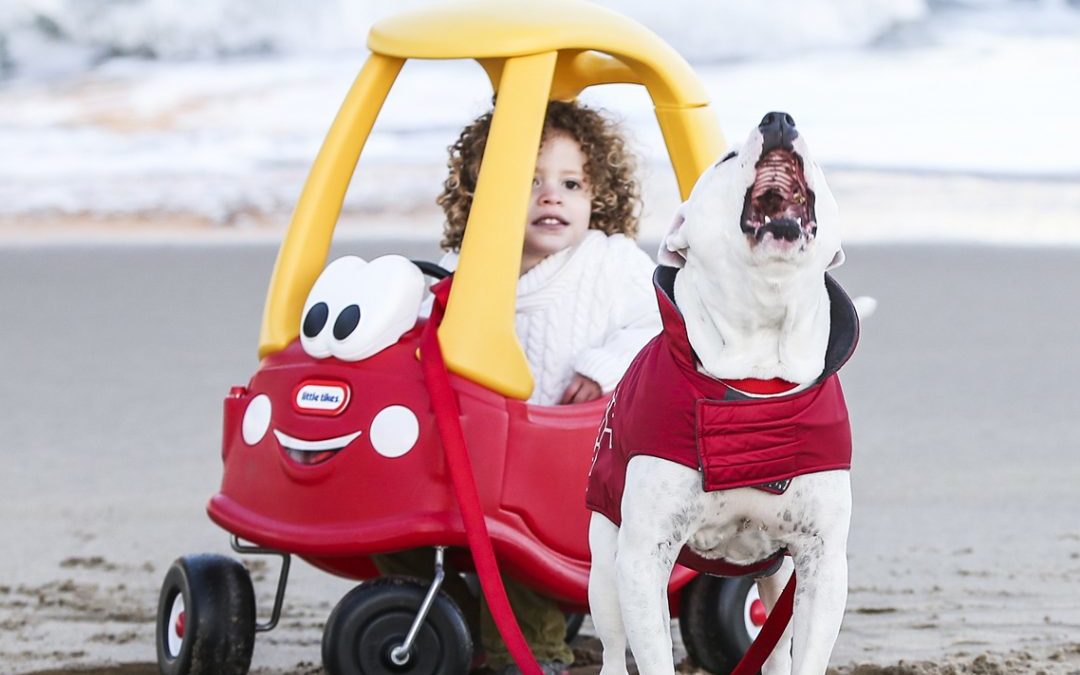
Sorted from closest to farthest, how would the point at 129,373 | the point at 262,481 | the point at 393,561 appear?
Result: the point at 262,481, the point at 393,561, the point at 129,373

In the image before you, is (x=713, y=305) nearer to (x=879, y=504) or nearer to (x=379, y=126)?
(x=879, y=504)

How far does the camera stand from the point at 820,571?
6.89ft

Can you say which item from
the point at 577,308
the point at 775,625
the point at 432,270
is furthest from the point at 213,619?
the point at 775,625

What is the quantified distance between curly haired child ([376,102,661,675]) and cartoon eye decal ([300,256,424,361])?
32 cm

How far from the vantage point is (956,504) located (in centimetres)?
466

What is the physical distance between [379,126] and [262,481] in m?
8.72

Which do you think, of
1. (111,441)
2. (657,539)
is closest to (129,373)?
(111,441)

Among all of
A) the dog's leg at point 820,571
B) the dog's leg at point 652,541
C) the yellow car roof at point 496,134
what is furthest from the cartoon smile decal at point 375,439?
the dog's leg at point 820,571

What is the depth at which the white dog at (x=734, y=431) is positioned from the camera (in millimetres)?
2035

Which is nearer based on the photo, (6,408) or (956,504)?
(956,504)

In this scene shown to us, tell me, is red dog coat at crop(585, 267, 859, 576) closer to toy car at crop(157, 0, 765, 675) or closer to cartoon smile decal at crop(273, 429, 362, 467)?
toy car at crop(157, 0, 765, 675)

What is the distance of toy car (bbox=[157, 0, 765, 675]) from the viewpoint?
2.78 meters

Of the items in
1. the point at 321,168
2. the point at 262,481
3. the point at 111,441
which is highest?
the point at 321,168

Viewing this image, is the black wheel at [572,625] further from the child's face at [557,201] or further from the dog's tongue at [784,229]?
the dog's tongue at [784,229]
